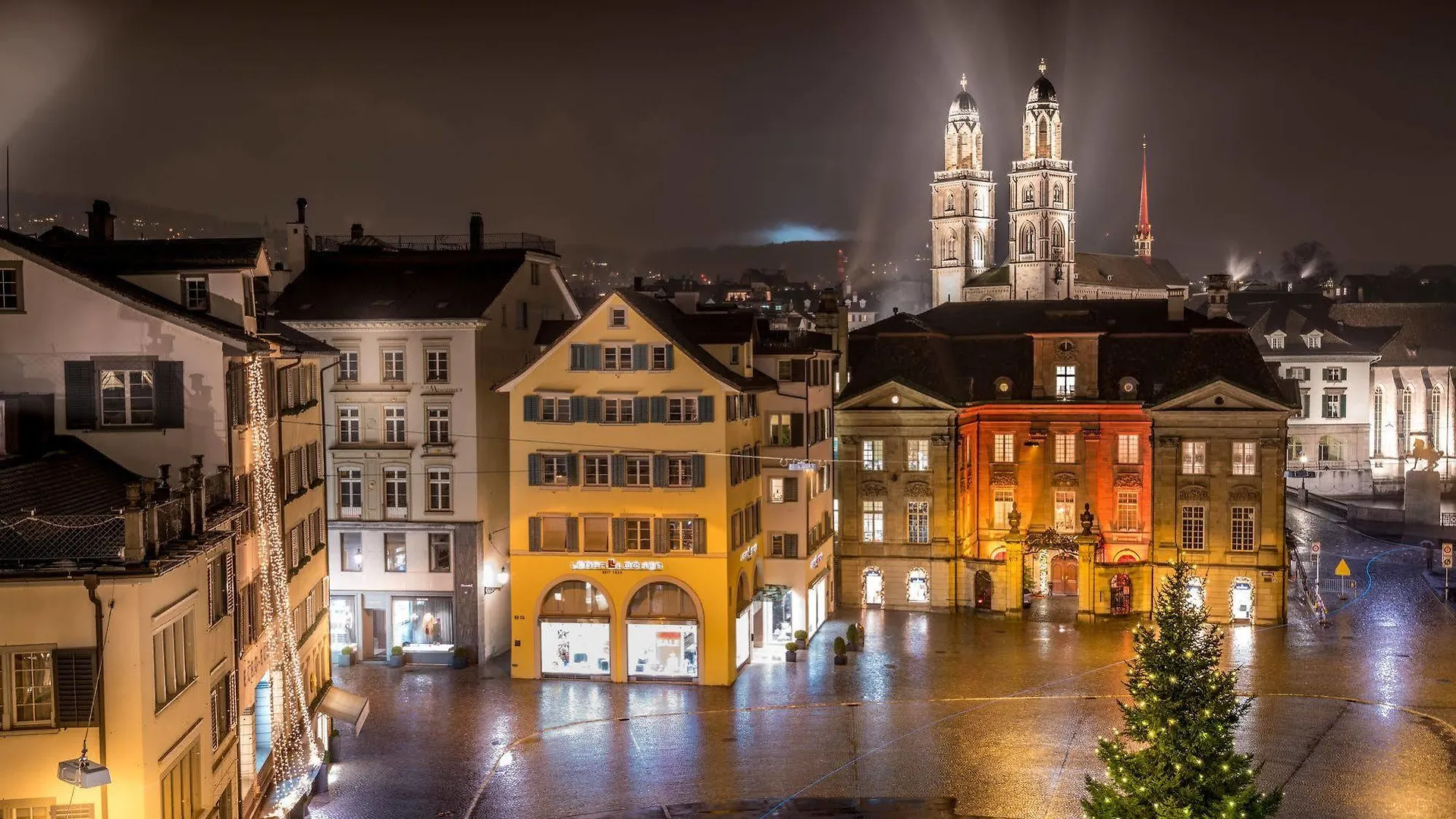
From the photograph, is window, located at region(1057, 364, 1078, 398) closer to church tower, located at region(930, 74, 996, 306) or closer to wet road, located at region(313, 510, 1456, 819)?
wet road, located at region(313, 510, 1456, 819)

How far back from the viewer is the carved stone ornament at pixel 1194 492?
70.2 meters

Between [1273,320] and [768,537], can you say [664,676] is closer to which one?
[768,537]

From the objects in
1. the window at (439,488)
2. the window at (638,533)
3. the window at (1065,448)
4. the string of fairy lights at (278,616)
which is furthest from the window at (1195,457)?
the string of fairy lights at (278,616)

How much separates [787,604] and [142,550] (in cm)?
3979

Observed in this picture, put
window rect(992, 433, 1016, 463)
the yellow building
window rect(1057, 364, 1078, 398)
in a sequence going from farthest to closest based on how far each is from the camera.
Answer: window rect(992, 433, 1016, 463)
window rect(1057, 364, 1078, 398)
the yellow building

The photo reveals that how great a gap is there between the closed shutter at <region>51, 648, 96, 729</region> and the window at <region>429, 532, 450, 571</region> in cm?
3345

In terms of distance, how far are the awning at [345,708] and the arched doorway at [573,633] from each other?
39.4 ft

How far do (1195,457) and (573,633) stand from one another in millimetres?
32238

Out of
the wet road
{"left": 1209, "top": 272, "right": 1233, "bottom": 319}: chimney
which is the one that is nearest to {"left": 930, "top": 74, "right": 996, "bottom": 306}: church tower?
{"left": 1209, "top": 272, "right": 1233, "bottom": 319}: chimney

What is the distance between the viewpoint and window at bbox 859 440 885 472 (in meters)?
73.0

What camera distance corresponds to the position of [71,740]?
26.8m

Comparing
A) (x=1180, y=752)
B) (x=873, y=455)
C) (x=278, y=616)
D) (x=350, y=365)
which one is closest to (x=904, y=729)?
(x=1180, y=752)

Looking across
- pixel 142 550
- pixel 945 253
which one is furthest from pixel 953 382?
pixel 945 253

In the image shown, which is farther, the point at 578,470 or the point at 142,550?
the point at 578,470
